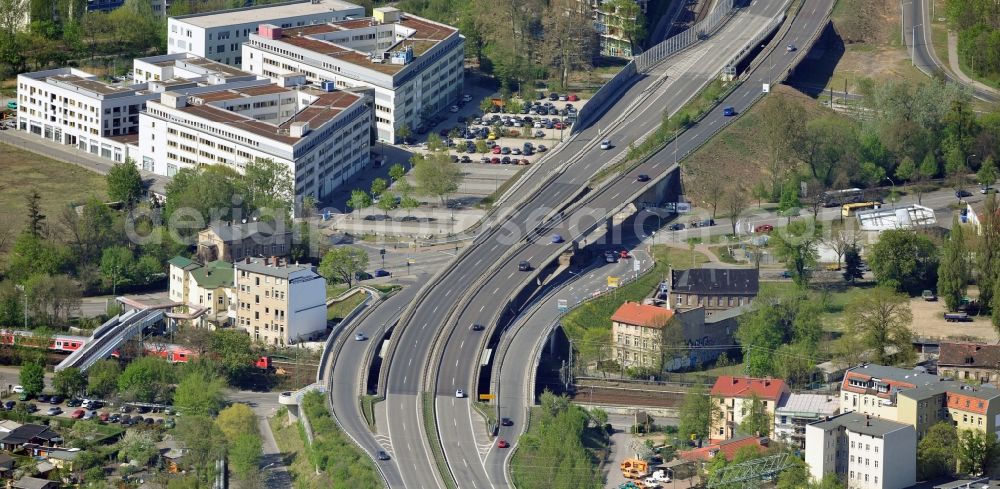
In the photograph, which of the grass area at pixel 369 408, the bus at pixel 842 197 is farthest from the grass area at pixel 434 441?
the bus at pixel 842 197

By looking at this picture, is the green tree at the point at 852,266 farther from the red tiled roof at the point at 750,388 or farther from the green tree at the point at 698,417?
the green tree at the point at 698,417

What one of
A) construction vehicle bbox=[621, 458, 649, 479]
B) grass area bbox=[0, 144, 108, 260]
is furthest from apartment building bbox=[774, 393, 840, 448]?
grass area bbox=[0, 144, 108, 260]

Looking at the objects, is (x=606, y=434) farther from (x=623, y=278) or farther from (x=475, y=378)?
(x=623, y=278)

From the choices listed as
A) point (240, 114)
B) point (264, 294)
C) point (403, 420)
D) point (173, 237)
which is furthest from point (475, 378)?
point (240, 114)

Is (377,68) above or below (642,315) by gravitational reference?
above

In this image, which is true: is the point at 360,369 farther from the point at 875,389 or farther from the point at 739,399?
the point at 875,389

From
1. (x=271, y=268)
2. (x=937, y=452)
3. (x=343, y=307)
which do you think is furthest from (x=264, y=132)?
(x=937, y=452)
